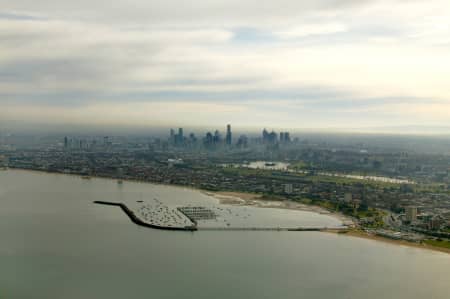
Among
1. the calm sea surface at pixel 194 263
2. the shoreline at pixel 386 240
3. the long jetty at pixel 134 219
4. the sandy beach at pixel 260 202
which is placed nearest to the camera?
the calm sea surface at pixel 194 263

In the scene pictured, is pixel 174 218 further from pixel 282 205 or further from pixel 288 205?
pixel 288 205

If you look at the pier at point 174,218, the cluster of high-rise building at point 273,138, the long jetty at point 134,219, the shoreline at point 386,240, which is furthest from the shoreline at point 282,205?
the cluster of high-rise building at point 273,138

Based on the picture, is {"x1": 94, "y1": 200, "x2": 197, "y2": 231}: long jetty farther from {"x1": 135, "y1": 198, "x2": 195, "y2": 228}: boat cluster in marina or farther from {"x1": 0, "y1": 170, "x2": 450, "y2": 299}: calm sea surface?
{"x1": 0, "y1": 170, "x2": 450, "y2": 299}: calm sea surface

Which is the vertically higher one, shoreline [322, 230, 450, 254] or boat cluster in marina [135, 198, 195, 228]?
boat cluster in marina [135, 198, 195, 228]

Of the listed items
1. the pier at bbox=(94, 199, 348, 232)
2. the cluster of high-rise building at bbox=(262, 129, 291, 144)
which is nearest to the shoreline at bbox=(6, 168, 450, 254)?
the pier at bbox=(94, 199, 348, 232)

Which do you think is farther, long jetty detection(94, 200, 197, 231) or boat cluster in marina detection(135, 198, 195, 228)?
boat cluster in marina detection(135, 198, 195, 228)

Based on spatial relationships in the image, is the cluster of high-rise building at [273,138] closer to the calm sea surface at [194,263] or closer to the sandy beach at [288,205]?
the sandy beach at [288,205]

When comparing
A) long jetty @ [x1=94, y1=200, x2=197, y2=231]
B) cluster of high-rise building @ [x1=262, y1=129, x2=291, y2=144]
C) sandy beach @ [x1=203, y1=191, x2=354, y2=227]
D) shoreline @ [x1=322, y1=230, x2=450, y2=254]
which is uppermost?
cluster of high-rise building @ [x1=262, y1=129, x2=291, y2=144]

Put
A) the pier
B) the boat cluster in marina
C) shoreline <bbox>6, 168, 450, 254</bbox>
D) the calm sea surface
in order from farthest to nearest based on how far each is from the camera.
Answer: the boat cluster in marina
the pier
shoreline <bbox>6, 168, 450, 254</bbox>
the calm sea surface

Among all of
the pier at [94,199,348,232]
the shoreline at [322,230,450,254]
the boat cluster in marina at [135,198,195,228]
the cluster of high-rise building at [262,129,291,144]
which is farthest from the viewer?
the cluster of high-rise building at [262,129,291,144]
